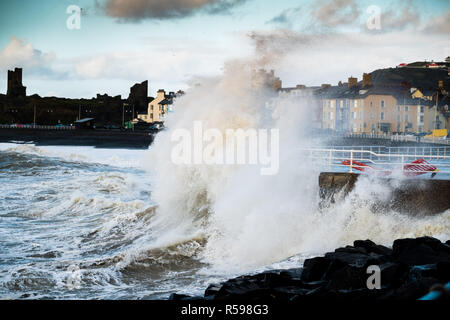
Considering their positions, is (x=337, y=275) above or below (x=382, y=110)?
below

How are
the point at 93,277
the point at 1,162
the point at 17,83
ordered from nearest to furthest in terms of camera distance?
the point at 93,277, the point at 1,162, the point at 17,83

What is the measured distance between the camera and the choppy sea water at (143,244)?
8.66 m

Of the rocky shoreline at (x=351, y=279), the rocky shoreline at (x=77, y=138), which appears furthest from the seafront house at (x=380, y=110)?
the rocky shoreline at (x=351, y=279)

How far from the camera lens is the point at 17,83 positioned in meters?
126

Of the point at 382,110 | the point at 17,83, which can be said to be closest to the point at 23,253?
the point at 382,110

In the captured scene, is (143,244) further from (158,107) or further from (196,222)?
(158,107)

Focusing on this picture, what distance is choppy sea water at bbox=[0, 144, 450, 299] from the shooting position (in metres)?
8.66

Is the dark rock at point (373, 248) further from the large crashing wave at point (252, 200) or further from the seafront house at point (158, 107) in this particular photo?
the seafront house at point (158, 107)

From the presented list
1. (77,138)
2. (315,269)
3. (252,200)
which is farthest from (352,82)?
(315,269)

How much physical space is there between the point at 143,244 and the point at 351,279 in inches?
254

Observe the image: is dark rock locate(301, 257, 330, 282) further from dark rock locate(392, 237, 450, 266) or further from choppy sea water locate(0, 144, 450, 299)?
choppy sea water locate(0, 144, 450, 299)

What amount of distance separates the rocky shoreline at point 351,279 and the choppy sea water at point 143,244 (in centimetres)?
145
